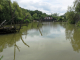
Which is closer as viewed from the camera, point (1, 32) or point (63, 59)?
point (63, 59)

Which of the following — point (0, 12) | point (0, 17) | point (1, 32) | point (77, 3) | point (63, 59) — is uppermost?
point (77, 3)

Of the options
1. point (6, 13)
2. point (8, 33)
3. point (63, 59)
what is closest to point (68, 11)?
point (6, 13)

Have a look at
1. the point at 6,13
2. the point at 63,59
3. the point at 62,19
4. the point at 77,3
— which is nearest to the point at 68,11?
the point at 77,3

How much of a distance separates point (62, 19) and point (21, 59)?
59320 millimetres

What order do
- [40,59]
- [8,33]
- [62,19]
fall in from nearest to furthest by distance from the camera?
1. [40,59]
2. [8,33]
3. [62,19]

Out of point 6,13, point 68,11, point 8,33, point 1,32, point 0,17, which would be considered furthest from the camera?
point 68,11

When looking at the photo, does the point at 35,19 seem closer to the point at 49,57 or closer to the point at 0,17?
the point at 0,17

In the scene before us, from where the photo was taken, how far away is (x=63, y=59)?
3.71 meters

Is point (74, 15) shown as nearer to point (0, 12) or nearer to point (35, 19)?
point (0, 12)

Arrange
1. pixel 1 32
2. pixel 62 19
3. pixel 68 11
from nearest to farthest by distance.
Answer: pixel 1 32 → pixel 68 11 → pixel 62 19

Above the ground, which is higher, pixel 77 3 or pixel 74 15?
pixel 77 3

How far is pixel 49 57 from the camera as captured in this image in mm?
3889

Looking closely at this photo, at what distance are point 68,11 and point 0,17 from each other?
22081 millimetres

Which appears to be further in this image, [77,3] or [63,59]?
[77,3]
